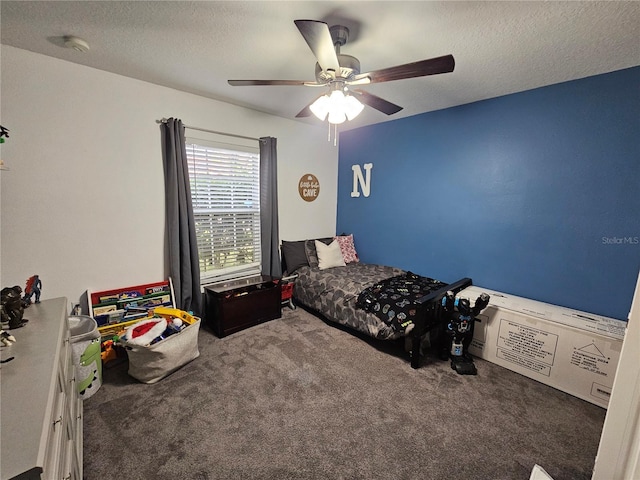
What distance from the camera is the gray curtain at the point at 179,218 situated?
8.54 feet

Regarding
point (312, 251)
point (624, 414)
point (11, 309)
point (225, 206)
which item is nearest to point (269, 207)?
point (225, 206)

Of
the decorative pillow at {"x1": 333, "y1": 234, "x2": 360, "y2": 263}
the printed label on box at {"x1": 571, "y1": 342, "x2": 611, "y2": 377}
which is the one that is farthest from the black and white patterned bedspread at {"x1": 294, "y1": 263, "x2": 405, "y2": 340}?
the printed label on box at {"x1": 571, "y1": 342, "x2": 611, "y2": 377}

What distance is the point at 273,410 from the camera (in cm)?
185

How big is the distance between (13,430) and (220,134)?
2.81 m

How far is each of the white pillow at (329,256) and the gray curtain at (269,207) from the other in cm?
56

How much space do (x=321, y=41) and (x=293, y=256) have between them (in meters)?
2.59

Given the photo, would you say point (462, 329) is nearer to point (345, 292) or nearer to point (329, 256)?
point (345, 292)

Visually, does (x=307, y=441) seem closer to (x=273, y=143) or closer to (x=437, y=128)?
(x=273, y=143)

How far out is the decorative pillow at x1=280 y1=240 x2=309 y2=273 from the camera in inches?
141

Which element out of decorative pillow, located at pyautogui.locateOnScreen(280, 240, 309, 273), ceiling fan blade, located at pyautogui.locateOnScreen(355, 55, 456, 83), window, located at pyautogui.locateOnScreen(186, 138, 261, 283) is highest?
ceiling fan blade, located at pyautogui.locateOnScreen(355, 55, 456, 83)

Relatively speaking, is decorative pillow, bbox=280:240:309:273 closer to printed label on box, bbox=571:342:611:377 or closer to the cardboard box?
the cardboard box

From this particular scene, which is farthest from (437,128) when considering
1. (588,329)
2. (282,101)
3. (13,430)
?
(13,430)

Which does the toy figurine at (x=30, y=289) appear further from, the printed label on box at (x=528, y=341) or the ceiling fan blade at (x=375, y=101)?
the printed label on box at (x=528, y=341)

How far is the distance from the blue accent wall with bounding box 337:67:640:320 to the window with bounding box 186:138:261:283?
5.67ft
